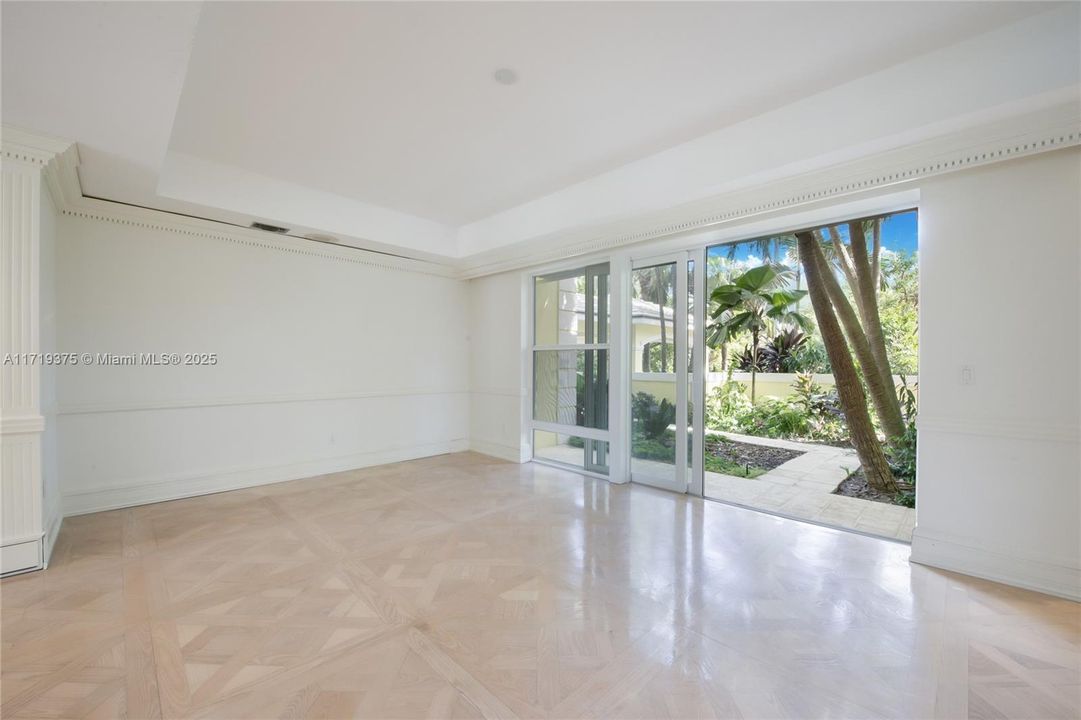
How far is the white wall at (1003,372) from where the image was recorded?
2.56 m

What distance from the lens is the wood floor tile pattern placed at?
1.78 metres

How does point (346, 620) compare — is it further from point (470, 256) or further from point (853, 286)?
point (853, 286)

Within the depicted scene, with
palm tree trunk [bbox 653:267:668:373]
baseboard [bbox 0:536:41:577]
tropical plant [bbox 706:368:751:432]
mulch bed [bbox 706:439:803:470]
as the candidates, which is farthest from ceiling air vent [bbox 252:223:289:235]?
tropical plant [bbox 706:368:751:432]

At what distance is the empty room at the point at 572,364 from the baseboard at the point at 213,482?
3cm

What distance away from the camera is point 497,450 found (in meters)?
6.24

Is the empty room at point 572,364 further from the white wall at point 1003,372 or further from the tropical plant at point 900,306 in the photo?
the tropical plant at point 900,306

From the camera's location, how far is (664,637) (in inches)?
85.4

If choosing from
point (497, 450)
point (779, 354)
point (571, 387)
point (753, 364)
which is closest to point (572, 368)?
point (571, 387)

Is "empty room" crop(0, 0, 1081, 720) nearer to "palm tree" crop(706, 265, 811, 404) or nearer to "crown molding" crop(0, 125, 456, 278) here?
"crown molding" crop(0, 125, 456, 278)

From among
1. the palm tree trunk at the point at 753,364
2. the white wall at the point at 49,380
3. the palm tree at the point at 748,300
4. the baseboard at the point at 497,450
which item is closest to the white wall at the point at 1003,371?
the palm tree at the point at 748,300

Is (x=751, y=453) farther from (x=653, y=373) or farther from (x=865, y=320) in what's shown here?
(x=653, y=373)

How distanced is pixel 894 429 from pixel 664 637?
14.6 feet

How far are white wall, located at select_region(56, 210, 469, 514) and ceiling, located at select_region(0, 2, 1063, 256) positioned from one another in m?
0.68

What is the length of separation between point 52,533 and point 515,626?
3.49 meters
